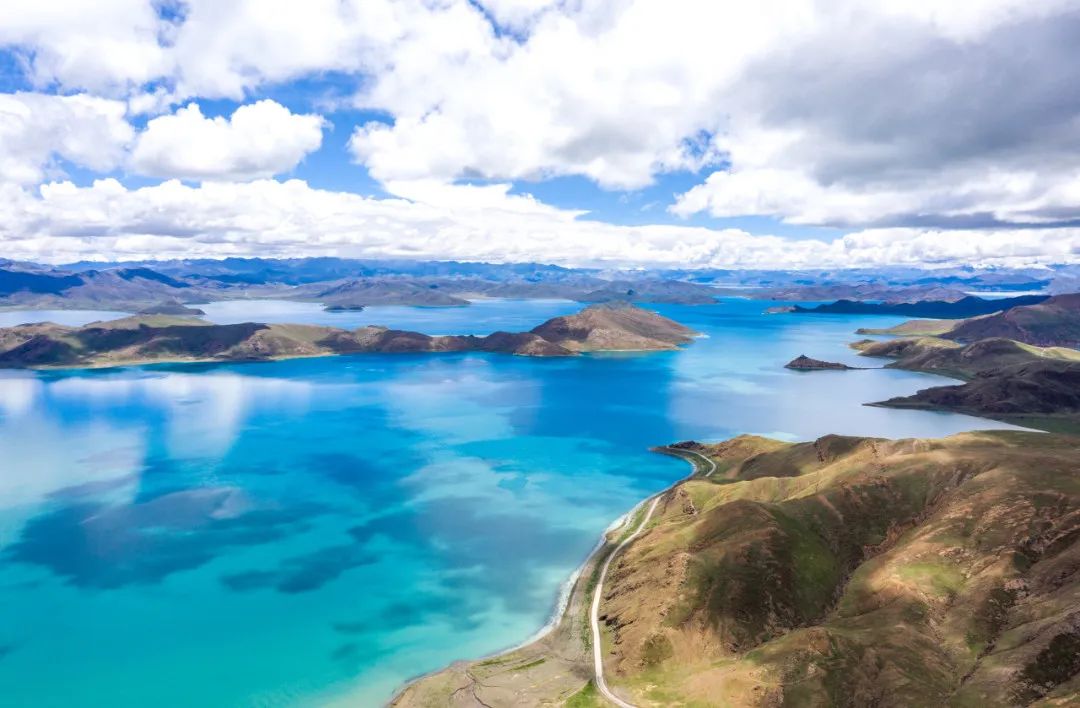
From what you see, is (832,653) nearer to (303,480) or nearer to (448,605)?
(448,605)

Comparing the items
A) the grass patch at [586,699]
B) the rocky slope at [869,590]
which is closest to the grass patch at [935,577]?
the rocky slope at [869,590]

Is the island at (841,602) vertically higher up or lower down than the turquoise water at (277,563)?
higher up

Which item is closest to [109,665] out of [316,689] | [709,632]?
[316,689]

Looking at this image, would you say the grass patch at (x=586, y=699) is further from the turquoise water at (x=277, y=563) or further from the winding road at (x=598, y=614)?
the turquoise water at (x=277, y=563)

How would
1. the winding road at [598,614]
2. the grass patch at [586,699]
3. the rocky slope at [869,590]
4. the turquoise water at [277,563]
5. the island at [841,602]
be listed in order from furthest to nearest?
1. the turquoise water at [277,563]
2. the winding road at [598,614]
3. the grass patch at [586,699]
4. the island at [841,602]
5. the rocky slope at [869,590]

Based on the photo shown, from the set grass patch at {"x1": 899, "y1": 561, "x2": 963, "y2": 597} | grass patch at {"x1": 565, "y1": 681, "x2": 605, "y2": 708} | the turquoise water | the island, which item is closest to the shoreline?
the island

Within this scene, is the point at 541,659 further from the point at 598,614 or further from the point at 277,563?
the point at 277,563
